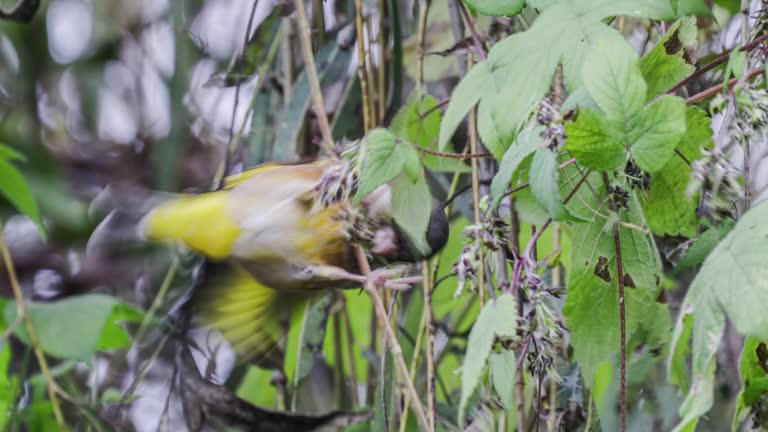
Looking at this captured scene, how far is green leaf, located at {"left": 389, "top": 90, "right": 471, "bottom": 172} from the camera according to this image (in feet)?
2.94

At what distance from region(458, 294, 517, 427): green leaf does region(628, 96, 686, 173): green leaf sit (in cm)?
13

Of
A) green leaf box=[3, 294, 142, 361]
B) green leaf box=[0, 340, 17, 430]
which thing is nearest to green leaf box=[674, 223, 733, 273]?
green leaf box=[3, 294, 142, 361]

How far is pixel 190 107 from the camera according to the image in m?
1.57

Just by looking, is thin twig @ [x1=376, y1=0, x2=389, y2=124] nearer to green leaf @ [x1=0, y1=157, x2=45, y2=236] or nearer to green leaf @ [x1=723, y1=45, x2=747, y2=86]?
green leaf @ [x1=0, y1=157, x2=45, y2=236]

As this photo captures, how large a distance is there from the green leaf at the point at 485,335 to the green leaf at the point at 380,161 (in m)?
0.13

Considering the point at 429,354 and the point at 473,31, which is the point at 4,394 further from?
the point at 473,31

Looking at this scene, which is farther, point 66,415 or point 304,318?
point 66,415

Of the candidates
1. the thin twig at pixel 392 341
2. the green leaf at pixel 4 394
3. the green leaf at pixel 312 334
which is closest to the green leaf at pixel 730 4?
the thin twig at pixel 392 341

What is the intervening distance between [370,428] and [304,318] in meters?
0.19

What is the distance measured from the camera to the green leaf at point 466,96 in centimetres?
65

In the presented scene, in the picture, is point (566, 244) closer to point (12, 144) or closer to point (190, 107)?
point (190, 107)

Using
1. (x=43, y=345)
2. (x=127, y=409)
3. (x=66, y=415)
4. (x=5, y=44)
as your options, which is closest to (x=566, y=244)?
(x=43, y=345)

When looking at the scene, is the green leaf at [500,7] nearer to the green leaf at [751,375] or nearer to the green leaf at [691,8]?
the green leaf at [691,8]

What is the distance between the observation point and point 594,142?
0.54 meters
